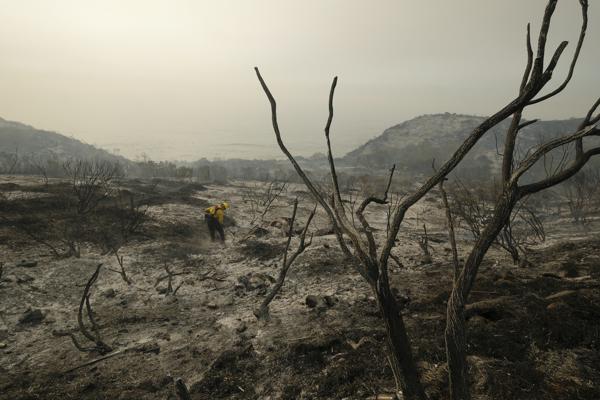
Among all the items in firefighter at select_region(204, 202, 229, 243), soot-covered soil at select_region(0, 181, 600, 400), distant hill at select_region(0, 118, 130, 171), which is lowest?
soot-covered soil at select_region(0, 181, 600, 400)

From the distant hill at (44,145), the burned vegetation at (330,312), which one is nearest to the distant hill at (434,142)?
the distant hill at (44,145)

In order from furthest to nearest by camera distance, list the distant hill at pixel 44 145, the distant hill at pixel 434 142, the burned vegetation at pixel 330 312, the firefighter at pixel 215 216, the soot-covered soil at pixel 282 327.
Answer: the distant hill at pixel 44 145
the distant hill at pixel 434 142
the firefighter at pixel 215 216
the soot-covered soil at pixel 282 327
the burned vegetation at pixel 330 312

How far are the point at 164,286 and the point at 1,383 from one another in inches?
117

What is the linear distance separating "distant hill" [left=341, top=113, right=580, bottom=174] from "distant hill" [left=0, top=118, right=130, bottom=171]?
44.8 metres

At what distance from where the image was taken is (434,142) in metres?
63.9

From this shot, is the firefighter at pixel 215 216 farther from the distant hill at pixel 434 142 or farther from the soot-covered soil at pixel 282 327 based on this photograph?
the distant hill at pixel 434 142

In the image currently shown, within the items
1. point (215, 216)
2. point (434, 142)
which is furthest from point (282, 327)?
point (434, 142)

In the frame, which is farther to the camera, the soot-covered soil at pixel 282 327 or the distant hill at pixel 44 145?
the distant hill at pixel 44 145

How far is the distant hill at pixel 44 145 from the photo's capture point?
177ft

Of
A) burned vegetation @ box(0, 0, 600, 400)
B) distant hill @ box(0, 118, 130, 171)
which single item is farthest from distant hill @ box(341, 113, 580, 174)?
burned vegetation @ box(0, 0, 600, 400)

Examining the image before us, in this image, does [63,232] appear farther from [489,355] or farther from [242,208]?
[489,355]

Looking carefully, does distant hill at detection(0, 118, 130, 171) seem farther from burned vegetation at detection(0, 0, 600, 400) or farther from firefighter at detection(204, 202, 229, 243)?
burned vegetation at detection(0, 0, 600, 400)

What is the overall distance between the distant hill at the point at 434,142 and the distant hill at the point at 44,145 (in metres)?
44.8

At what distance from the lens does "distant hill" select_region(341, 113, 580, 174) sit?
2034 inches
